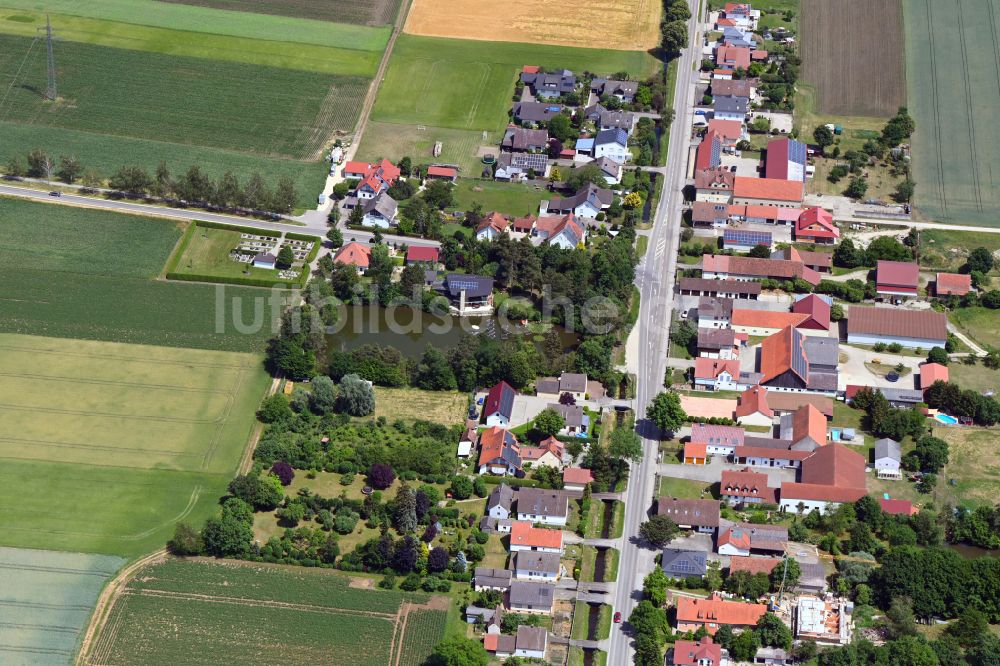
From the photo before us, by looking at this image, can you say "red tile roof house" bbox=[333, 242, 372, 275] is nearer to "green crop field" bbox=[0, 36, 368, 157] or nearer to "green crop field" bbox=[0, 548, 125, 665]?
"green crop field" bbox=[0, 36, 368, 157]

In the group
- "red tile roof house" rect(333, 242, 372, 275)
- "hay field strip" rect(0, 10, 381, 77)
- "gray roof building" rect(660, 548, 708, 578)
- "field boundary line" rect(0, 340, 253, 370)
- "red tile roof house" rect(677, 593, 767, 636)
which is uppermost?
"hay field strip" rect(0, 10, 381, 77)

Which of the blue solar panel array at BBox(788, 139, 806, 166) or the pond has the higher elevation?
the blue solar panel array at BBox(788, 139, 806, 166)

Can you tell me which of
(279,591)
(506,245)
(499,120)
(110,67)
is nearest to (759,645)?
(279,591)

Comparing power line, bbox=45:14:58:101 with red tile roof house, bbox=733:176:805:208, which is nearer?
red tile roof house, bbox=733:176:805:208

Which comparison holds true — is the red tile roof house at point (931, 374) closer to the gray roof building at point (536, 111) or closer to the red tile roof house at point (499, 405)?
the red tile roof house at point (499, 405)

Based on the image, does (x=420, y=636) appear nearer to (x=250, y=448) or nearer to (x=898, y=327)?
(x=250, y=448)

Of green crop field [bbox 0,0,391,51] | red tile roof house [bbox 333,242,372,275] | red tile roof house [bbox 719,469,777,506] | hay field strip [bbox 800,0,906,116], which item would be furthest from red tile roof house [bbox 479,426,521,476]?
green crop field [bbox 0,0,391,51]
